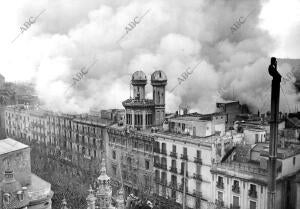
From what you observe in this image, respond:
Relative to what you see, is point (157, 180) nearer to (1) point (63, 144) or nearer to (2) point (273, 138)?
(1) point (63, 144)

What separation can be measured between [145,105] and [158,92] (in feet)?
9.46

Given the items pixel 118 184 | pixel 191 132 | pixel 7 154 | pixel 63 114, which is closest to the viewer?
pixel 7 154

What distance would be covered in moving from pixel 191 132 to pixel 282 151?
34.1 ft

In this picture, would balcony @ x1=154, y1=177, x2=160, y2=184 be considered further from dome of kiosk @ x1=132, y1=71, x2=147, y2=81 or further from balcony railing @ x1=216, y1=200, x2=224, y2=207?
Result: dome of kiosk @ x1=132, y1=71, x2=147, y2=81

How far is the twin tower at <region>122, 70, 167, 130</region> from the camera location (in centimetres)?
5134

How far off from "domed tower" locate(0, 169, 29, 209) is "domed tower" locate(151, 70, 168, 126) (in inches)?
1011

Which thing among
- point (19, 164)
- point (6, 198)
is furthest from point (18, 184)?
point (19, 164)

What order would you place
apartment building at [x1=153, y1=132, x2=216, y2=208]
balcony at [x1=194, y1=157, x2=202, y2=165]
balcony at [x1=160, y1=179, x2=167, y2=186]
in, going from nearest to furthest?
apartment building at [x1=153, y1=132, x2=216, y2=208] → balcony at [x1=194, y1=157, x2=202, y2=165] → balcony at [x1=160, y1=179, x2=167, y2=186]

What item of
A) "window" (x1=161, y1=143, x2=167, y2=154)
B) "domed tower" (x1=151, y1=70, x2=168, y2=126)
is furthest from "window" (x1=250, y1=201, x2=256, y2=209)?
"domed tower" (x1=151, y1=70, x2=168, y2=126)

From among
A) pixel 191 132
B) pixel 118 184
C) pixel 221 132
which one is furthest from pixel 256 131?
pixel 118 184

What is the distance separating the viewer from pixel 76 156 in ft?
196

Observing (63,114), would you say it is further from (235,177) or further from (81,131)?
(235,177)

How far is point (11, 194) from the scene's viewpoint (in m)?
29.1

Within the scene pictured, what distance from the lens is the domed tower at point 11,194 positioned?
28656 mm
